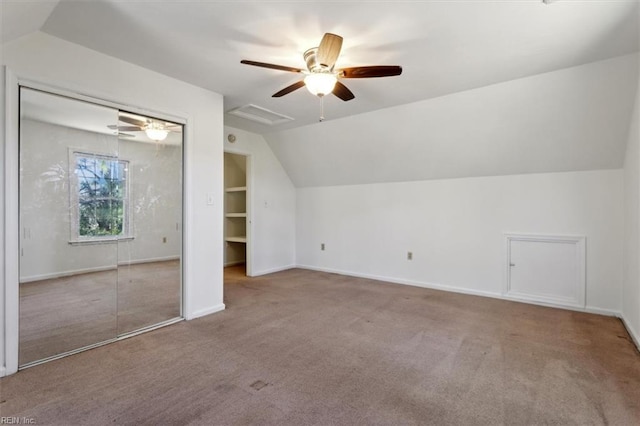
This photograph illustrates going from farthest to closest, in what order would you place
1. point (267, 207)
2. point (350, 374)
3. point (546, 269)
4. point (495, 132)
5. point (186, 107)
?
point (267, 207) < point (546, 269) < point (495, 132) < point (186, 107) < point (350, 374)

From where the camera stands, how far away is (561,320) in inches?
125

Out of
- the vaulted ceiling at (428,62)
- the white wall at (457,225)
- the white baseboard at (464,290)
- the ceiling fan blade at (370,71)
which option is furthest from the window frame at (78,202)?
the white baseboard at (464,290)

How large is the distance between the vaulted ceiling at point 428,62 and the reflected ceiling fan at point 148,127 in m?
0.48

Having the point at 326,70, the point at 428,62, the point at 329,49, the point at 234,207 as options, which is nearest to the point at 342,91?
the point at 326,70

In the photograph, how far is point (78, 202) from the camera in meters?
2.56

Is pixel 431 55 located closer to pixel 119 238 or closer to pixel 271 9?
pixel 271 9

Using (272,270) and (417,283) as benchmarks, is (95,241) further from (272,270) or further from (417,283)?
(417,283)

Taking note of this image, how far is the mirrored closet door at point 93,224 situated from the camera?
2.31 meters

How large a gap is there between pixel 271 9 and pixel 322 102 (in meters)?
1.68

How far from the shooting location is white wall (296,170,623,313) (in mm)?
3365

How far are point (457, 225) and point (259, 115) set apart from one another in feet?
10.3

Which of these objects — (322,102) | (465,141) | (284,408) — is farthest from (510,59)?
(284,408)

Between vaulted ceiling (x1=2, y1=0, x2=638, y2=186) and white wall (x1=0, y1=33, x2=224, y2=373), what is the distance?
4.7 inches
